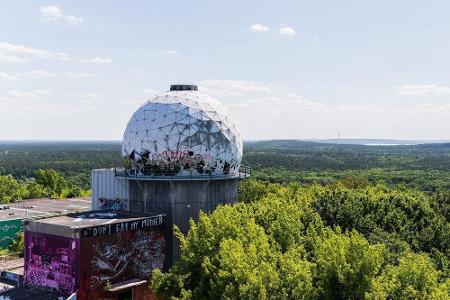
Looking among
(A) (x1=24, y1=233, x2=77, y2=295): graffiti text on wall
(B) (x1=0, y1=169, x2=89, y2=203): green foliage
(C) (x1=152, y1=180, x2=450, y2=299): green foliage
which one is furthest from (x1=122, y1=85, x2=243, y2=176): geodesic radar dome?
(B) (x1=0, y1=169, x2=89, y2=203): green foliage

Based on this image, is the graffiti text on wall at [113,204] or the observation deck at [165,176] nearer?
the observation deck at [165,176]

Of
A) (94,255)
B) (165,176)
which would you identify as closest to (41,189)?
(165,176)

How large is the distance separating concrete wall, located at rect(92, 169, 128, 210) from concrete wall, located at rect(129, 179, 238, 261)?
1249 millimetres

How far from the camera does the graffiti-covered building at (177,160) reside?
35.0 meters

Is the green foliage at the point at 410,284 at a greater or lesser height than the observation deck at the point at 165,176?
lesser

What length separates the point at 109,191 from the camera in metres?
38.9

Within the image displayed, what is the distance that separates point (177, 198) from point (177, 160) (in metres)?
2.69

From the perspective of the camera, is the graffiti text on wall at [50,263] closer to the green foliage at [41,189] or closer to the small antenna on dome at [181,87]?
the small antenna on dome at [181,87]

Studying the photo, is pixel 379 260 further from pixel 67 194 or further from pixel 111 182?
pixel 67 194

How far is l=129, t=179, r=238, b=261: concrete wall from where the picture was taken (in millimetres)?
34844

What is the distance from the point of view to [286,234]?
2856 cm

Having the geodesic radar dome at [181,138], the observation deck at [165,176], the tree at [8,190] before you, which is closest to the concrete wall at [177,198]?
the observation deck at [165,176]

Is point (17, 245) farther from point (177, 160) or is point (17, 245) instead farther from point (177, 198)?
point (177, 160)

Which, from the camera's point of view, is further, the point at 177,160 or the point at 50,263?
the point at 177,160
